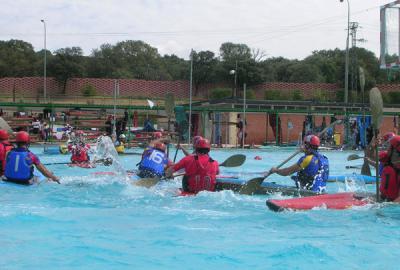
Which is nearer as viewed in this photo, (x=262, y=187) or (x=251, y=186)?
(x=251, y=186)

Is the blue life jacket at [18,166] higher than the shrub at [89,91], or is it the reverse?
the shrub at [89,91]

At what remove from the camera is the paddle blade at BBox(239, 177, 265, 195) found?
10492 millimetres

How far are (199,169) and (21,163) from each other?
3.31m

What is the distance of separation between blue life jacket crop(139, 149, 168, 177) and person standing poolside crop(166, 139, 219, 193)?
4.10 feet

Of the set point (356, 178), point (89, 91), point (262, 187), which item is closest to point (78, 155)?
point (262, 187)

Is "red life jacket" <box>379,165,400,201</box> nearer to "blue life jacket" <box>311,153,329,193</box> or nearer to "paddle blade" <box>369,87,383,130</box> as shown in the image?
"paddle blade" <box>369,87,383,130</box>

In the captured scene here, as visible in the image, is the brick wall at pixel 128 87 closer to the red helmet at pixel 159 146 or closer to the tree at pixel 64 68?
the tree at pixel 64 68

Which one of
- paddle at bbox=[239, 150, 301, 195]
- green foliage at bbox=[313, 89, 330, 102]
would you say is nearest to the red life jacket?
paddle at bbox=[239, 150, 301, 195]

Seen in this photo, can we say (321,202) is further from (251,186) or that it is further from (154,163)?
(154,163)

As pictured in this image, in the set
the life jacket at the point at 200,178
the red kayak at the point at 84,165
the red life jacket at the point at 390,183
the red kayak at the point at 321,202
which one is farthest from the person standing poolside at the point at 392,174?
the red kayak at the point at 84,165

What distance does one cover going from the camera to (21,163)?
10.8 meters

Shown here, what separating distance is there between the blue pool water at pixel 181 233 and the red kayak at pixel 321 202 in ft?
0.38

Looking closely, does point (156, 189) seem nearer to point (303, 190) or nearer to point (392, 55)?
point (303, 190)

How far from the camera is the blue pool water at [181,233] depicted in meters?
6.23
